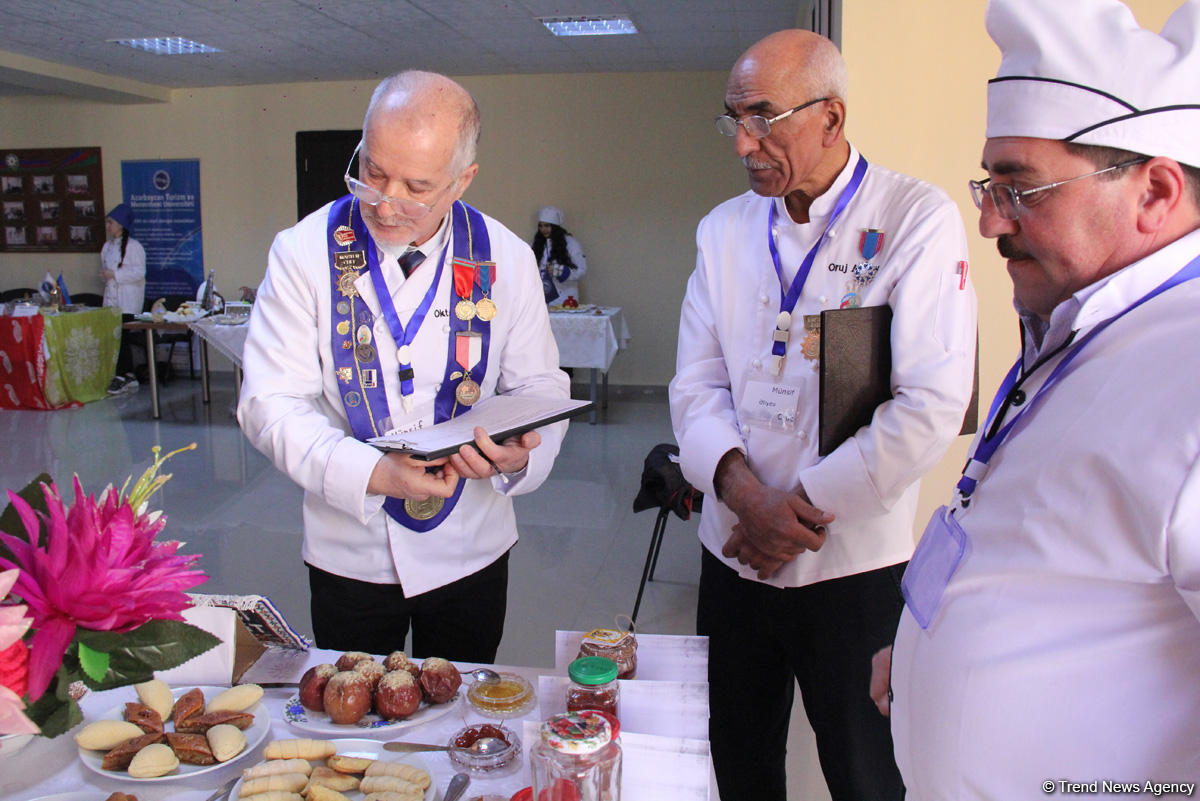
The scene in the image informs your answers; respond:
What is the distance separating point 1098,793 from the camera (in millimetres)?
898

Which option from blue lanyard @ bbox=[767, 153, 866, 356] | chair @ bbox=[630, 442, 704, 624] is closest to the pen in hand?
blue lanyard @ bbox=[767, 153, 866, 356]

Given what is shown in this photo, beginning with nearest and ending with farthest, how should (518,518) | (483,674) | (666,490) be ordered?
(483,674) → (666,490) → (518,518)

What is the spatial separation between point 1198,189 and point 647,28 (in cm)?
710

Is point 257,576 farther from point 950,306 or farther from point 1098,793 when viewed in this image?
point 1098,793

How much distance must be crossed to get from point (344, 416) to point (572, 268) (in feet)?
23.1

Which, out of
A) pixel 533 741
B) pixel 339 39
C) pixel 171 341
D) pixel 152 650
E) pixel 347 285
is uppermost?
pixel 339 39

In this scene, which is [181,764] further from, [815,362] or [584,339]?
[584,339]

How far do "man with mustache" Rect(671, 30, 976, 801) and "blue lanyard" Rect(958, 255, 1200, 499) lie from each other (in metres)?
0.50

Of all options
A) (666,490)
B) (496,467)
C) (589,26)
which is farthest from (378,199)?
(589,26)

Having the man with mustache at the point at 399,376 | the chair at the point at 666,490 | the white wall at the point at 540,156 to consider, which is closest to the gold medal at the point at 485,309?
the man with mustache at the point at 399,376

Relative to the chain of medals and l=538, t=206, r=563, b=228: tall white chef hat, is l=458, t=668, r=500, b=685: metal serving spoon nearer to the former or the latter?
the chain of medals

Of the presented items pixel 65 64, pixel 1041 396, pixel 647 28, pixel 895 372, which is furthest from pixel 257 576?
pixel 65 64

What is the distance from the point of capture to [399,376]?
1790 millimetres

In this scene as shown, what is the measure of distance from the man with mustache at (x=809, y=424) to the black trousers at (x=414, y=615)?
49 centimetres
